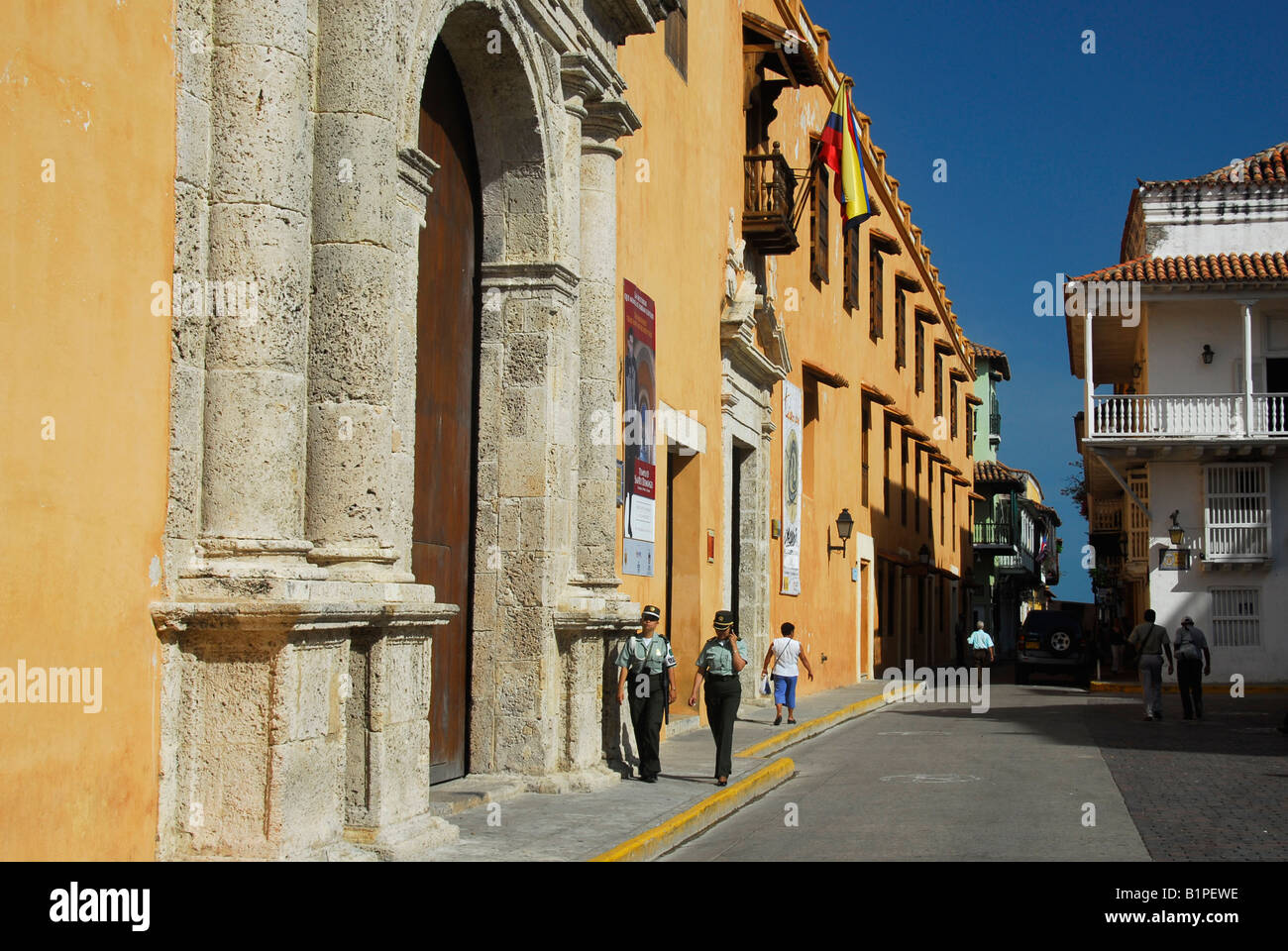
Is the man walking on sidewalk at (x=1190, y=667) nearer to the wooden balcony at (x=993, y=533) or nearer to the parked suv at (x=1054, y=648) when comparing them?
the parked suv at (x=1054, y=648)

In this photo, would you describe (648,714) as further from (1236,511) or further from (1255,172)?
(1255,172)

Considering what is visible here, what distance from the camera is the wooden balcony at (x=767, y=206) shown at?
20.7 metres

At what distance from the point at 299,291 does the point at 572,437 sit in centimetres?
436

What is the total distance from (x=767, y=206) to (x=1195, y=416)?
11.4m

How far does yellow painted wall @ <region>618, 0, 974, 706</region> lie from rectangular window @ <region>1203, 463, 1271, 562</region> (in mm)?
7080

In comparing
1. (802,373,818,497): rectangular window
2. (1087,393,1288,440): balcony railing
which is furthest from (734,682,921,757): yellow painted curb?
(1087,393,1288,440): balcony railing

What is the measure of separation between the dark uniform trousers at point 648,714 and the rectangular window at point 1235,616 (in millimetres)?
19001

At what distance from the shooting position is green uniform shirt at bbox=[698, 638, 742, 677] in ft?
40.9

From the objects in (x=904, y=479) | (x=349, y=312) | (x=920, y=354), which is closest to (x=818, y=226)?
(x=904, y=479)

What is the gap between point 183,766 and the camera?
6.79m

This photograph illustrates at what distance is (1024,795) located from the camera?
1166 centimetres

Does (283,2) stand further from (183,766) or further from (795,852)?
(795,852)
